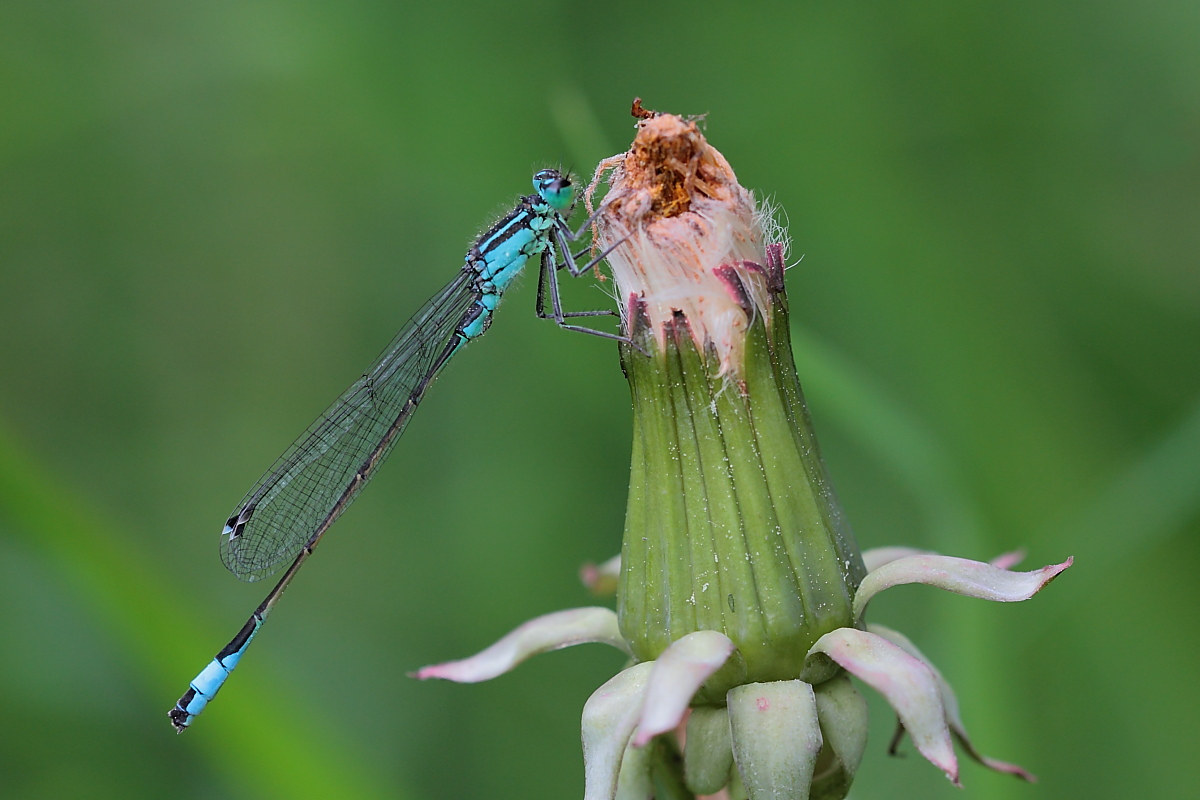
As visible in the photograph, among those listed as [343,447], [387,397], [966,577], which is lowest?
[966,577]

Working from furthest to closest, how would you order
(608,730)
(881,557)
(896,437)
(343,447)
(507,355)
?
(507,355), (343,447), (896,437), (881,557), (608,730)

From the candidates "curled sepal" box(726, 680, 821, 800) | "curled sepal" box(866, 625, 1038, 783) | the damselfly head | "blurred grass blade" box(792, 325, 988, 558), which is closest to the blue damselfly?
the damselfly head

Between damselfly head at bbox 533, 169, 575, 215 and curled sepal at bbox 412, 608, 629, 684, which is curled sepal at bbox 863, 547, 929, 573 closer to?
curled sepal at bbox 412, 608, 629, 684

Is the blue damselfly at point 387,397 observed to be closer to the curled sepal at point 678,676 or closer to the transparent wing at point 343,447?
the transparent wing at point 343,447

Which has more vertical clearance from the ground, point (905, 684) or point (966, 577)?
point (966, 577)

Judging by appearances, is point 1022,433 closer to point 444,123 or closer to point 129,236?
point 444,123

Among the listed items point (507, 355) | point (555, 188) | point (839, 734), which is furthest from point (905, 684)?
point (507, 355)

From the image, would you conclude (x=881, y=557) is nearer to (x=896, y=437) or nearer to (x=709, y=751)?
(x=709, y=751)

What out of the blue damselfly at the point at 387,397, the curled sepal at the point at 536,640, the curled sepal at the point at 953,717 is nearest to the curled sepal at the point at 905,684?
the curled sepal at the point at 953,717
